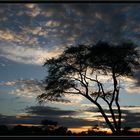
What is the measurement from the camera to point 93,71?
1667 centimetres

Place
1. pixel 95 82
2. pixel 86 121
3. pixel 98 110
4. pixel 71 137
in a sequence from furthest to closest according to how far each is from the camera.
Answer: pixel 95 82, pixel 98 110, pixel 86 121, pixel 71 137

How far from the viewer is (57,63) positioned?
16797 millimetres

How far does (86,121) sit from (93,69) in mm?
4098

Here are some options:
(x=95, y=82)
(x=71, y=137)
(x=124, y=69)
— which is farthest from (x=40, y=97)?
(x=71, y=137)

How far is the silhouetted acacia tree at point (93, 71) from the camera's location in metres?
16.1

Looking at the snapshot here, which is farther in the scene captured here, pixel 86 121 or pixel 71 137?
pixel 86 121

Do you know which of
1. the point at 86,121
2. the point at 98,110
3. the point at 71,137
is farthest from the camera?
the point at 98,110

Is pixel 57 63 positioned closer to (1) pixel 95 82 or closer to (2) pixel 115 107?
(1) pixel 95 82

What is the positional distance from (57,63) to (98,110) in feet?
8.85

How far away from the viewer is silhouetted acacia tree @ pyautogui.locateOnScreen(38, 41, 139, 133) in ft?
53.0
